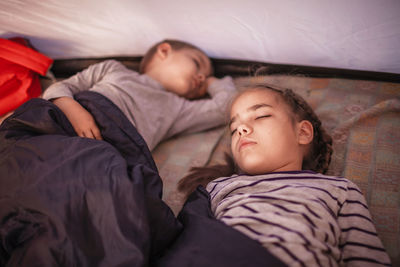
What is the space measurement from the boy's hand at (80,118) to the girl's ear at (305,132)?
0.70 m

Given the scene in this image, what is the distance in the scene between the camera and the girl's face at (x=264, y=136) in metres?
0.88

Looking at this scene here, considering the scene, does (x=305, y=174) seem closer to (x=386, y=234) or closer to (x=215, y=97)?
(x=386, y=234)

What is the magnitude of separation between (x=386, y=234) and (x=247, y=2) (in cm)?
96

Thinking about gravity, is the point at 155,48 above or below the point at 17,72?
above

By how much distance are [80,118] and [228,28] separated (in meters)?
0.76

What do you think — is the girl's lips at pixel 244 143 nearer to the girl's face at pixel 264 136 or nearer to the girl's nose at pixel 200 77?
the girl's face at pixel 264 136

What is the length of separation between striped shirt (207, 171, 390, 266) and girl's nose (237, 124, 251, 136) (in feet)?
0.47

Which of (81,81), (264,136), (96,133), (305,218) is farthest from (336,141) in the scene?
(81,81)

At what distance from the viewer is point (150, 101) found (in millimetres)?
1317

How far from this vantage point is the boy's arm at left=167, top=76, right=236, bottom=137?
135 centimetres

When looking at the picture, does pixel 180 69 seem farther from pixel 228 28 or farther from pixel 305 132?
pixel 305 132

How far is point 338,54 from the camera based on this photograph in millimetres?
1238

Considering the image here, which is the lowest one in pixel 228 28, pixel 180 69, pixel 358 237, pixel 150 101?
pixel 358 237

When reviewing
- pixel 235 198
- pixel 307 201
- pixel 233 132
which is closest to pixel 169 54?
pixel 233 132
